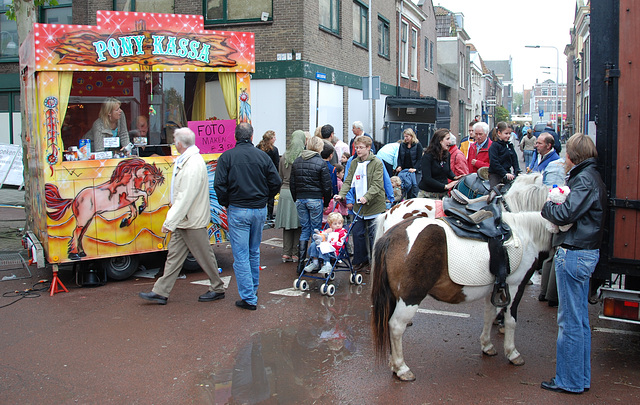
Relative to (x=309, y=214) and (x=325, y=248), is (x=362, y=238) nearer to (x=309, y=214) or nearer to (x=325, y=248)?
(x=309, y=214)

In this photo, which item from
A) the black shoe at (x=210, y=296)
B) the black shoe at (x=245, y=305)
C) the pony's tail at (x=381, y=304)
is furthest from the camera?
the black shoe at (x=210, y=296)

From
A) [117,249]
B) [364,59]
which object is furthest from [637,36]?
[364,59]

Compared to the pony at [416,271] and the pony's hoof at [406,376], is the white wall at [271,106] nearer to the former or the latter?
the pony at [416,271]

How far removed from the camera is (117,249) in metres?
7.75

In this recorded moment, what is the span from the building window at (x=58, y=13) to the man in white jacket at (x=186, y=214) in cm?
1499

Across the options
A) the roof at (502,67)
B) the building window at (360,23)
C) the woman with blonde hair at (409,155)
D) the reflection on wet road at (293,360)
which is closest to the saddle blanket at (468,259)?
the reflection on wet road at (293,360)

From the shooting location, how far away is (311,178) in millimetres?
7984

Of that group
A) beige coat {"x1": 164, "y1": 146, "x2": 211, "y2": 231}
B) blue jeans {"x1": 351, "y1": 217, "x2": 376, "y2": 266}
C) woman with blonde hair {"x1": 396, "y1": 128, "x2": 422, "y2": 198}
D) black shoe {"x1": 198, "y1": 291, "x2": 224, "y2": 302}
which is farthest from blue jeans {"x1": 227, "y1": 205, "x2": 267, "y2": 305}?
woman with blonde hair {"x1": 396, "y1": 128, "x2": 422, "y2": 198}

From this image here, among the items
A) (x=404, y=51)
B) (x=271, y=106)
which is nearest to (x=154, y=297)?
(x=271, y=106)

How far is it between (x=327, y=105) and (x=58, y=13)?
30.9 feet

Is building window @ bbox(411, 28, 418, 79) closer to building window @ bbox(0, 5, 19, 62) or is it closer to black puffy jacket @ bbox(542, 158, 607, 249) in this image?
building window @ bbox(0, 5, 19, 62)

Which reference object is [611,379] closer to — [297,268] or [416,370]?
[416,370]

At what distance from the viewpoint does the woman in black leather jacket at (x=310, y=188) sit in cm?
799

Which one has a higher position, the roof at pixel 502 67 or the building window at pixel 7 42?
the roof at pixel 502 67
